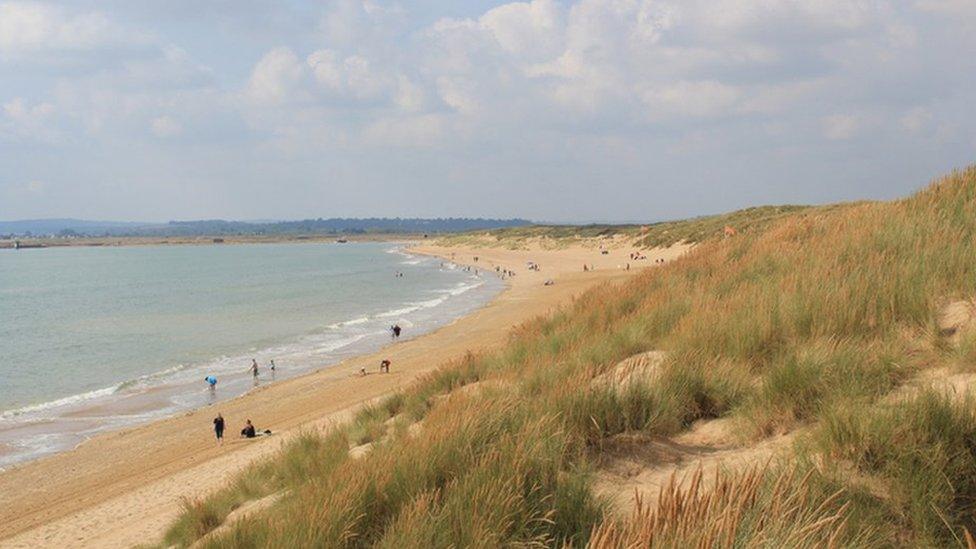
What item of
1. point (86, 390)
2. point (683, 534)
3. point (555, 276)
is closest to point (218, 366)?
point (86, 390)

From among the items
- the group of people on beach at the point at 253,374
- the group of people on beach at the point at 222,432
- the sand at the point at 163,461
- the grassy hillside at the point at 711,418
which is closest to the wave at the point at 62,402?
the group of people on beach at the point at 253,374

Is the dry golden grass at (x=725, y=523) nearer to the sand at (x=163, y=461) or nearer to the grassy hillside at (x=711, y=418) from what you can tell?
the grassy hillside at (x=711, y=418)

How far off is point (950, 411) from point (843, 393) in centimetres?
80

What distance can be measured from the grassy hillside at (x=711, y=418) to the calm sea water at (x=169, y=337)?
57.9ft

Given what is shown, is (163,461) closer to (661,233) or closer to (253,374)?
(253,374)

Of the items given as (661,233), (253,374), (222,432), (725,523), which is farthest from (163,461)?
(661,233)

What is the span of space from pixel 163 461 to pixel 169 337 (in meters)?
24.2

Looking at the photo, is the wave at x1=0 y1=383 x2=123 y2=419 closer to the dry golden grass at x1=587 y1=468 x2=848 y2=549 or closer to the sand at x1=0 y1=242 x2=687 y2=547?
the sand at x1=0 y1=242 x2=687 y2=547

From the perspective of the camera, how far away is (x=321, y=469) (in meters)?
5.38

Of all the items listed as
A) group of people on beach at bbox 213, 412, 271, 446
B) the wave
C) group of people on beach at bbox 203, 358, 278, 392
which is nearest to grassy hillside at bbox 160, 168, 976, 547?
group of people on beach at bbox 213, 412, 271, 446

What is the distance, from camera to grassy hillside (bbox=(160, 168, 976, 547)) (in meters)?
3.05

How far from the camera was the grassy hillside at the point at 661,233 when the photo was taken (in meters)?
58.2

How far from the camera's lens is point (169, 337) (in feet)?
125

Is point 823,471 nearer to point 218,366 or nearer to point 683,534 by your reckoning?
point 683,534
